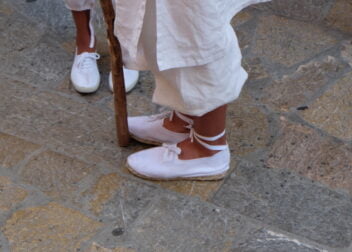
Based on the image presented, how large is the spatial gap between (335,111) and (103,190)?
921 mm

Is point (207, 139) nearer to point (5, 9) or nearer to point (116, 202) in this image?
point (116, 202)

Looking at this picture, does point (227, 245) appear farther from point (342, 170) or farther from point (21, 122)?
point (21, 122)

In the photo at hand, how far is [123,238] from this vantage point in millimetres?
1846

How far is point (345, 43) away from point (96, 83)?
1.09 metres

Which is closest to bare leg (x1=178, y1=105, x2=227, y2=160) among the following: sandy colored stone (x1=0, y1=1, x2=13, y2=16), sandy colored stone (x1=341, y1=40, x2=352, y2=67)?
sandy colored stone (x1=341, y1=40, x2=352, y2=67)

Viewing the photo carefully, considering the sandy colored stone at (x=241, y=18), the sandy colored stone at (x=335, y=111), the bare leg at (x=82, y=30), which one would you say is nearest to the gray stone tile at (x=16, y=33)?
the bare leg at (x=82, y=30)

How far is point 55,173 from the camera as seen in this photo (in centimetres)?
206

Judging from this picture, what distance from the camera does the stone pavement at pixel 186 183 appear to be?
1.86m

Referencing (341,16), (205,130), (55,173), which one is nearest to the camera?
(205,130)

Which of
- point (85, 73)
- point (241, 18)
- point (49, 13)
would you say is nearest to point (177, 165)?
point (85, 73)

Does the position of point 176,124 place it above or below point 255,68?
above

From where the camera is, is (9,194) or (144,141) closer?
(9,194)

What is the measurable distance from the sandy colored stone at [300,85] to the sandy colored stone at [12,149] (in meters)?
0.88

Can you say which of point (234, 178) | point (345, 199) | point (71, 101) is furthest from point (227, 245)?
point (71, 101)
